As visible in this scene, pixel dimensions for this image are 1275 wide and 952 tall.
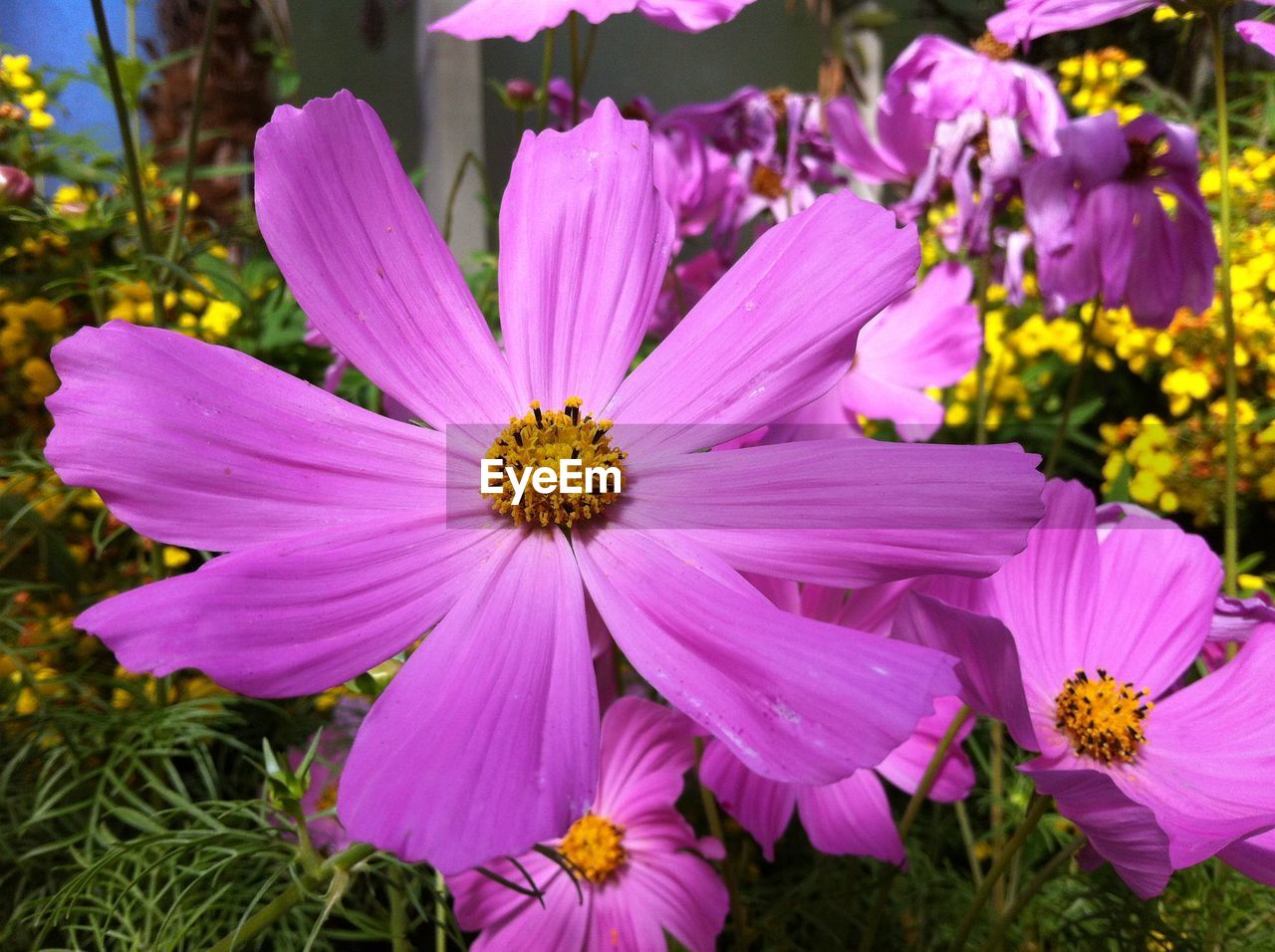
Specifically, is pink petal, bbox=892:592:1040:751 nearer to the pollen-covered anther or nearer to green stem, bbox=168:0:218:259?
the pollen-covered anther

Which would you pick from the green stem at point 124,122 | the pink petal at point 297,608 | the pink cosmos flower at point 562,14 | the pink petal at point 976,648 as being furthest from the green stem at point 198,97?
the pink petal at point 976,648

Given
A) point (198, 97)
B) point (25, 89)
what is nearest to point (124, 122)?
point (198, 97)

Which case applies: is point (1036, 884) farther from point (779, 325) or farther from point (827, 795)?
point (779, 325)

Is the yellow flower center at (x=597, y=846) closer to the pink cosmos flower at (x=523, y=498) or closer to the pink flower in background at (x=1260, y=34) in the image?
the pink cosmos flower at (x=523, y=498)

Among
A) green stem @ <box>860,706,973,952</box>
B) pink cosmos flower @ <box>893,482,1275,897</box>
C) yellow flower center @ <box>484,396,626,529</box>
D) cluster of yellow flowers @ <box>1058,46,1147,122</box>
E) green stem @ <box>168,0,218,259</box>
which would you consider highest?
cluster of yellow flowers @ <box>1058,46,1147,122</box>

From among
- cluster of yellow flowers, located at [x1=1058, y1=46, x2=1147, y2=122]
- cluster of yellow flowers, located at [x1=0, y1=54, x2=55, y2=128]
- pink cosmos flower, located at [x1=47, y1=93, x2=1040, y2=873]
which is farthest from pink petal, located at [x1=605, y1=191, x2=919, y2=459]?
cluster of yellow flowers, located at [x1=1058, y1=46, x2=1147, y2=122]

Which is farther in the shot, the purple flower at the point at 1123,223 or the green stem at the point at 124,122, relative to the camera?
the purple flower at the point at 1123,223
